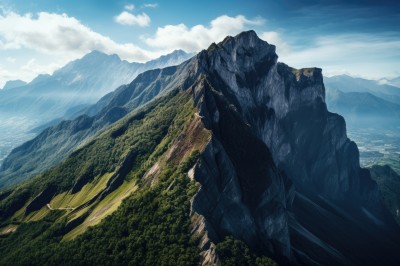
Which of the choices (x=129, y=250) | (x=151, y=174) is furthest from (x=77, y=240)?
(x=151, y=174)

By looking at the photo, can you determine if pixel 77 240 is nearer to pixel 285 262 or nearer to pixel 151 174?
pixel 151 174

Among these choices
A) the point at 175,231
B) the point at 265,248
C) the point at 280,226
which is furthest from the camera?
the point at 280,226

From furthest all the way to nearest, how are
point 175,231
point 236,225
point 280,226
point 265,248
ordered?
point 280,226, point 265,248, point 236,225, point 175,231

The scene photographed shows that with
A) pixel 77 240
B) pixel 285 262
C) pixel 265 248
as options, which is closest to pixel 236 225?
pixel 265 248

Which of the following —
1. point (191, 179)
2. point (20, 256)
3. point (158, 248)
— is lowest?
point (20, 256)

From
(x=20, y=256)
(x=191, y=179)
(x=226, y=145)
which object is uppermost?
(x=226, y=145)

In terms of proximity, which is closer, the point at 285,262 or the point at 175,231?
the point at 175,231

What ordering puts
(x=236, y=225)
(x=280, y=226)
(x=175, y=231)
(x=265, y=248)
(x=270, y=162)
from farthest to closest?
(x=270, y=162) → (x=280, y=226) → (x=265, y=248) → (x=236, y=225) → (x=175, y=231)

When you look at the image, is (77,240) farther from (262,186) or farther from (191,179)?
(262,186)

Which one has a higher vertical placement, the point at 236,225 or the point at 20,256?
the point at 236,225
